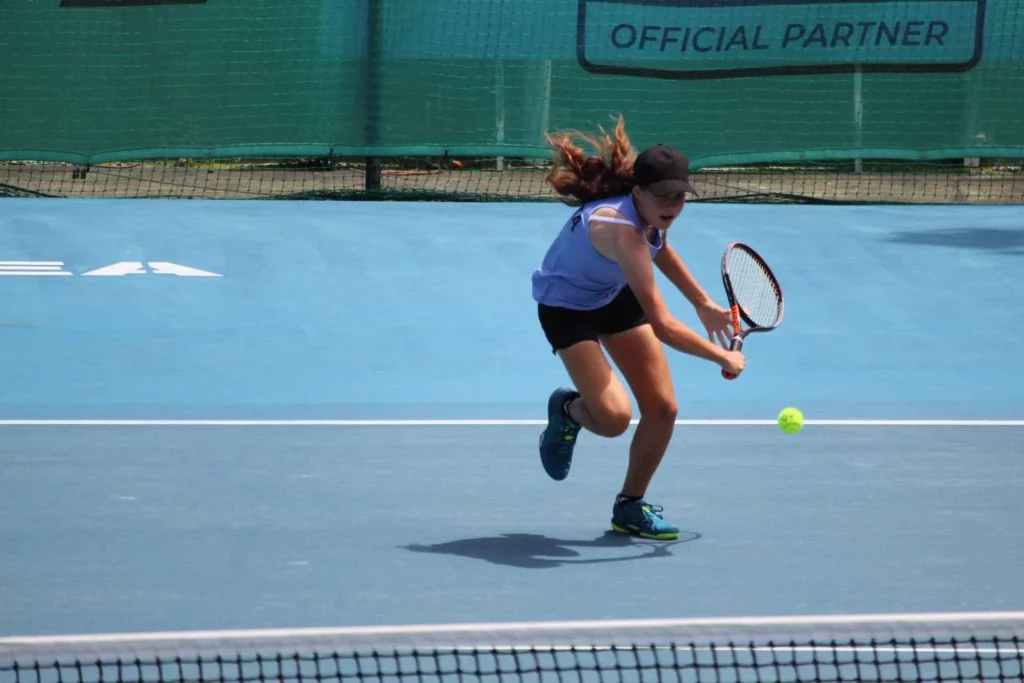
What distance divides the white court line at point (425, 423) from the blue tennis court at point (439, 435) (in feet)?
0.08

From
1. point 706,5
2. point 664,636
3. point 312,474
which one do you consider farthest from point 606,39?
point 664,636

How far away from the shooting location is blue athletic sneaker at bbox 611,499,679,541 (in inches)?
220

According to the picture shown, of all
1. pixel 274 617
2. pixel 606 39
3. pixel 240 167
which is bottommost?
pixel 274 617

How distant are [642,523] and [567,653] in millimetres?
1242

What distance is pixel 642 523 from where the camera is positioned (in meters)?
5.58

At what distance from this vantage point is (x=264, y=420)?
25.2 feet

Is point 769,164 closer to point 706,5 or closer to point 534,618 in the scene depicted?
point 706,5

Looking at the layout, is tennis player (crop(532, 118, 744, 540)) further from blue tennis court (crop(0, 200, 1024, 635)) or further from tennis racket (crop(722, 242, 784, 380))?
blue tennis court (crop(0, 200, 1024, 635))

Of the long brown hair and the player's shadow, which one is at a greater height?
the long brown hair

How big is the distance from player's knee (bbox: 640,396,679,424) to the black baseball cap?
79 centimetres

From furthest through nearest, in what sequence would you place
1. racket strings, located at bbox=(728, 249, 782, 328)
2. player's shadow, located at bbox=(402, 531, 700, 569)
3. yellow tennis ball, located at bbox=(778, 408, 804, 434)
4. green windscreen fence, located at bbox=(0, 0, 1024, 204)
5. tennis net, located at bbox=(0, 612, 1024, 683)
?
green windscreen fence, located at bbox=(0, 0, 1024, 204), yellow tennis ball, located at bbox=(778, 408, 804, 434), racket strings, located at bbox=(728, 249, 782, 328), player's shadow, located at bbox=(402, 531, 700, 569), tennis net, located at bbox=(0, 612, 1024, 683)

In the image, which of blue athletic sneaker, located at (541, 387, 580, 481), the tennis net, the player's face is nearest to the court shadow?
blue athletic sneaker, located at (541, 387, 580, 481)

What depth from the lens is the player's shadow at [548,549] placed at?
536 cm

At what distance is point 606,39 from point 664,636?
37.3 ft
